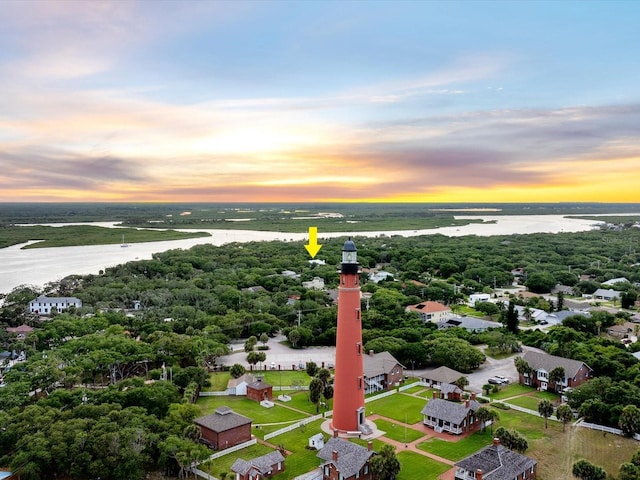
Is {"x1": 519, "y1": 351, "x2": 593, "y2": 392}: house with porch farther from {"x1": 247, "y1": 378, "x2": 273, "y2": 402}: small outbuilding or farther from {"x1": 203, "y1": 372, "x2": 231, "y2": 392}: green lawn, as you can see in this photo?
{"x1": 203, "y1": 372, "x2": 231, "y2": 392}: green lawn

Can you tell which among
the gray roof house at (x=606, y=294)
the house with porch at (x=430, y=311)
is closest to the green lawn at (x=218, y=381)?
the house with porch at (x=430, y=311)

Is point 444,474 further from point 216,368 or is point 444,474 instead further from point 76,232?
point 76,232

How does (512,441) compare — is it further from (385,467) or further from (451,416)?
(385,467)

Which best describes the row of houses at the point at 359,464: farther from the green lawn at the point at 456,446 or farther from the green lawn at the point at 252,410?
the green lawn at the point at 252,410

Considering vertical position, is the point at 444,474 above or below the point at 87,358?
below

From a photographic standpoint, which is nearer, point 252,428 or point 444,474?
point 444,474

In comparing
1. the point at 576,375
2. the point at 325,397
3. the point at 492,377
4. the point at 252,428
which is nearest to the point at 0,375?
the point at 252,428

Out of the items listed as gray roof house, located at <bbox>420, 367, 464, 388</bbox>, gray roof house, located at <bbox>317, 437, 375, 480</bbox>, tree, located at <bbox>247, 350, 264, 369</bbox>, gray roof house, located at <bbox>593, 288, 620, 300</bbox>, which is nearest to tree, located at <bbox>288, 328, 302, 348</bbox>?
tree, located at <bbox>247, 350, 264, 369</bbox>

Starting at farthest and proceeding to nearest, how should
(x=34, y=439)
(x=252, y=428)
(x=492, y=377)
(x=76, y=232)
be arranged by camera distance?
(x=76, y=232), (x=492, y=377), (x=252, y=428), (x=34, y=439)
